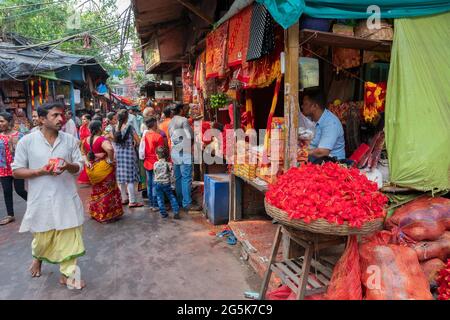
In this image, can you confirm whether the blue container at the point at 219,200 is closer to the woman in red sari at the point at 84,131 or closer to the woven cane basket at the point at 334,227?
the woven cane basket at the point at 334,227

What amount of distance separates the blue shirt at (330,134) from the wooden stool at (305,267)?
51.3 inches

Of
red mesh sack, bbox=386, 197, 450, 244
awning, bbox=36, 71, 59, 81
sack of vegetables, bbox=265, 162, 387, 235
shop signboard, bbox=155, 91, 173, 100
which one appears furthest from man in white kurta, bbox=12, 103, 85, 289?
shop signboard, bbox=155, 91, 173, 100

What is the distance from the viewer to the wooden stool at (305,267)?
2680 mm

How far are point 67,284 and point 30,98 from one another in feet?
30.3

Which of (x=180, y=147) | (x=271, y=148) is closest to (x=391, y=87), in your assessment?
(x=271, y=148)

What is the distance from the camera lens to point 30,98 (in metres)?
10.8

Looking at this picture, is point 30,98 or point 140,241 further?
point 30,98

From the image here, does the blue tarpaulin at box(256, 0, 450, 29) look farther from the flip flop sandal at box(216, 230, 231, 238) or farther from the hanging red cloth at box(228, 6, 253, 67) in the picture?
the flip flop sandal at box(216, 230, 231, 238)

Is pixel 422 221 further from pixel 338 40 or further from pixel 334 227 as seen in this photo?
pixel 338 40

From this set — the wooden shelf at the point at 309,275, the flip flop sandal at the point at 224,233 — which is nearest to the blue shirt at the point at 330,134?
the wooden shelf at the point at 309,275

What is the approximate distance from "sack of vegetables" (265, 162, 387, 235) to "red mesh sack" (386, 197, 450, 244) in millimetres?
890

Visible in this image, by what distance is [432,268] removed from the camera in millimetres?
3092

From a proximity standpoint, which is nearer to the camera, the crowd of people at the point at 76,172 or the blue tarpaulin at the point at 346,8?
→ the blue tarpaulin at the point at 346,8
